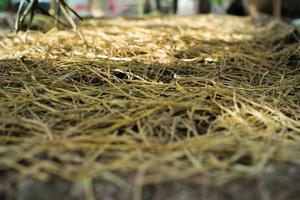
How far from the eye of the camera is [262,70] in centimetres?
162

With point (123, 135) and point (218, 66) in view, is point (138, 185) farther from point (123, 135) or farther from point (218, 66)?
point (218, 66)

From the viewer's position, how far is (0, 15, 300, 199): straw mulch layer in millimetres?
760

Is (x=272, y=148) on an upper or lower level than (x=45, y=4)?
upper

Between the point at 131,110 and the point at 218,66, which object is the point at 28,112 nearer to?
the point at 131,110

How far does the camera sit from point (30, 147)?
0.85 metres

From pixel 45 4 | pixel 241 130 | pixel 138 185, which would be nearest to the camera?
pixel 138 185

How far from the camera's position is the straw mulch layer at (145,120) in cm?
76

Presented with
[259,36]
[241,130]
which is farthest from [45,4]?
[241,130]

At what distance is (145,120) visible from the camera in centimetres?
101

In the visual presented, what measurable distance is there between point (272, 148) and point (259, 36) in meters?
1.84

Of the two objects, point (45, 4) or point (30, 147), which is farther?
point (45, 4)

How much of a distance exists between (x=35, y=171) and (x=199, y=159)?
0.30 m

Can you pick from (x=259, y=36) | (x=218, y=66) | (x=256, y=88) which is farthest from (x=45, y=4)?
(x=256, y=88)

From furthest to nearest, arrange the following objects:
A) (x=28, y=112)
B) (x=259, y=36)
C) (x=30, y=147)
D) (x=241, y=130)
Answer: (x=259, y=36) → (x=28, y=112) → (x=241, y=130) → (x=30, y=147)
